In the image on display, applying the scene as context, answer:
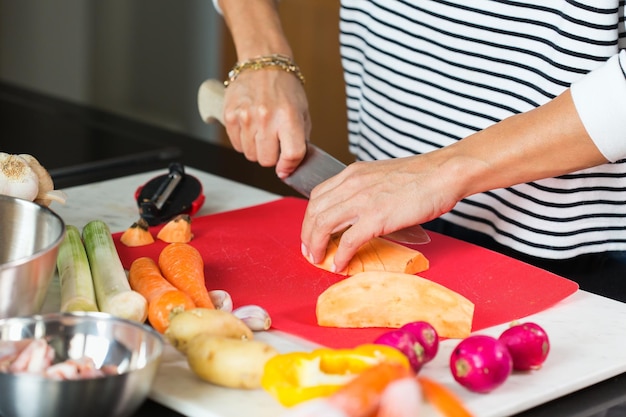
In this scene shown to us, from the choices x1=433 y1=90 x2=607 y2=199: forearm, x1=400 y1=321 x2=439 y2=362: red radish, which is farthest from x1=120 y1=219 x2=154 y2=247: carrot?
x1=400 y1=321 x2=439 y2=362: red radish

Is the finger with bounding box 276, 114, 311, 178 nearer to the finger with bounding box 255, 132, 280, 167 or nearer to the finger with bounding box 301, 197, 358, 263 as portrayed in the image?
the finger with bounding box 255, 132, 280, 167

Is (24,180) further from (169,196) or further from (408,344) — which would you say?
(408,344)

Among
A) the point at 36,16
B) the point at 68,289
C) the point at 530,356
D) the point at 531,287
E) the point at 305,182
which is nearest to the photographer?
the point at 530,356

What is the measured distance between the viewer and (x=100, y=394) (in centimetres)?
103

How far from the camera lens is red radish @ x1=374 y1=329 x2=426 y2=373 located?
1179mm

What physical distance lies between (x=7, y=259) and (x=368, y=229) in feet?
1.79

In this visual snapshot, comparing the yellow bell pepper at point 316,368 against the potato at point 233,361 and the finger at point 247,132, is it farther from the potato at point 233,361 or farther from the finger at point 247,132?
the finger at point 247,132

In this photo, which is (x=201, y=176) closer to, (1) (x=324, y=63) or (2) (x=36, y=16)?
(1) (x=324, y=63)

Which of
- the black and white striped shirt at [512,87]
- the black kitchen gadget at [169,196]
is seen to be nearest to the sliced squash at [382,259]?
the black and white striped shirt at [512,87]

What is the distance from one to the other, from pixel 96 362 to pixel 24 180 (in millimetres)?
474

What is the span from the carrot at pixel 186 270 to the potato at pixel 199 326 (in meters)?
0.15

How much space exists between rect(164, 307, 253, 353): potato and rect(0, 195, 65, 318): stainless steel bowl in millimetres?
167

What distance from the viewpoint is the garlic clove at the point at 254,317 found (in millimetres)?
1383

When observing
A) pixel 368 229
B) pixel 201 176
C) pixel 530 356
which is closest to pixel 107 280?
pixel 368 229
